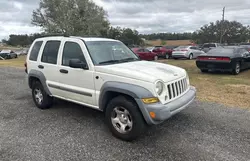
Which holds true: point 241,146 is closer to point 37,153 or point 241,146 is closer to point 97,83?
point 97,83

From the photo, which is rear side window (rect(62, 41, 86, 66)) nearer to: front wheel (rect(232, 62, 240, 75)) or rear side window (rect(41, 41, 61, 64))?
rear side window (rect(41, 41, 61, 64))

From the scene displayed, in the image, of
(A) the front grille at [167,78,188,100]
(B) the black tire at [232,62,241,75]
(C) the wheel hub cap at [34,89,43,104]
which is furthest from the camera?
(B) the black tire at [232,62,241,75]

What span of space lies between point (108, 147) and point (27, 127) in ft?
6.53

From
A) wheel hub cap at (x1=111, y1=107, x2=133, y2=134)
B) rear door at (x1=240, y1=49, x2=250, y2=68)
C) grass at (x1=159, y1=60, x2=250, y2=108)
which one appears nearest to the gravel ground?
wheel hub cap at (x1=111, y1=107, x2=133, y2=134)

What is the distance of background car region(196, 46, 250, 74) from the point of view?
35.5ft

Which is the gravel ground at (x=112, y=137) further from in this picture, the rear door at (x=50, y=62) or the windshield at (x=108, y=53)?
the windshield at (x=108, y=53)

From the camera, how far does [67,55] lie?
15.9 feet

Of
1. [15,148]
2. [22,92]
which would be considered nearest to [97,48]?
[15,148]

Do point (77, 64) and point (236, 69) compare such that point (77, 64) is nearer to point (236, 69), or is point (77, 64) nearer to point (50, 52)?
point (50, 52)

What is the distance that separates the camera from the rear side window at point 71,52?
4.57 m

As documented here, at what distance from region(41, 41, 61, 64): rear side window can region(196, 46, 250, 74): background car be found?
8457 mm

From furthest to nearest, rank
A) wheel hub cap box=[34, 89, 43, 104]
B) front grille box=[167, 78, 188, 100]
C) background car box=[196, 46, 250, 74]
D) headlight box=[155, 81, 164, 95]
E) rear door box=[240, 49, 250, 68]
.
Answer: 1. rear door box=[240, 49, 250, 68]
2. background car box=[196, 46, 250, 74]
3. wheel hub cap box=[34, 89, 43, 104]
4. front grille box=[167, 78, 188, 100]
5. headlight box=[155, 81, 164, 95]

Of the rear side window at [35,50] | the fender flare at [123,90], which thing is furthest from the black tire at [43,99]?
the fender flare at [123,90]

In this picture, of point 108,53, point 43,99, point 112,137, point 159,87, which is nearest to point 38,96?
point 43,99
